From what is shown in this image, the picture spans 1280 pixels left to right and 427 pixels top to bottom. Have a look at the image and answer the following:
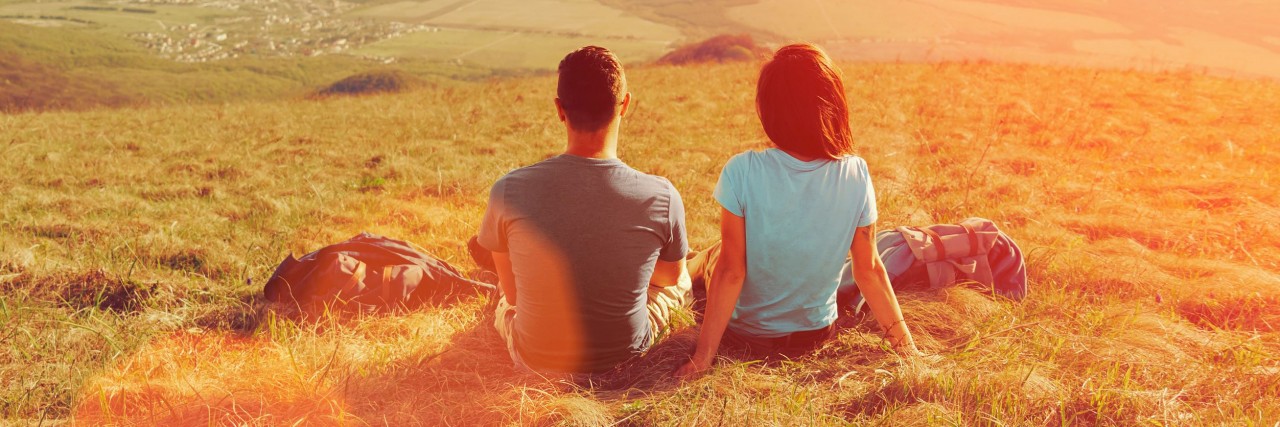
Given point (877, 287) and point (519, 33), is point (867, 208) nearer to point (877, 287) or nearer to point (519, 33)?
point (877, 287)

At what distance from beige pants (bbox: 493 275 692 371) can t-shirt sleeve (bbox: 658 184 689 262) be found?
0.39m

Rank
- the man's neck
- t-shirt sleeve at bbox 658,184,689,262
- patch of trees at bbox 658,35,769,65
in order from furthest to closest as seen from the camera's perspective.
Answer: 1. patch of trees at bbox 658,35,769,65
2. t-shirt sleeve at bbox 658,184,689,262
3. the man's neck

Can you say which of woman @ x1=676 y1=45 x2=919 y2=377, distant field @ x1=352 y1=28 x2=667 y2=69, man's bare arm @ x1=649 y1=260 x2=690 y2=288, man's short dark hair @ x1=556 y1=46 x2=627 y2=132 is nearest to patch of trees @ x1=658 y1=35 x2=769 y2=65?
man's bare arm @ x1=649 y1=260 x2=690 y2=288

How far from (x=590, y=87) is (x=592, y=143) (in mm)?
245

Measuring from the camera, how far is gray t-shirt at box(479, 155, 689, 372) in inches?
111

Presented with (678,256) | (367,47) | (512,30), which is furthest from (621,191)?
(367,47)

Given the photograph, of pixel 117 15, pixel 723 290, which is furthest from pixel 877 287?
pixel 117 15

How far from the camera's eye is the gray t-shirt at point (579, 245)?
9.27ft

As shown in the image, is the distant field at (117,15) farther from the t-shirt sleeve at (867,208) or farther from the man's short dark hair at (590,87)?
the t-shirt sleeve at (867,208)

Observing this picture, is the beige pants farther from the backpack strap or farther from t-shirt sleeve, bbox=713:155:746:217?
the backpack strap

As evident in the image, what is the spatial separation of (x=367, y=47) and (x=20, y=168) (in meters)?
166

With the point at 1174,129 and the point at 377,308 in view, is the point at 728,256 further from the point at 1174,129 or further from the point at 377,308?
the point at 1174,129

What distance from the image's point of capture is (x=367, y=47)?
15912 cm

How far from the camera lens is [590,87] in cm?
271
